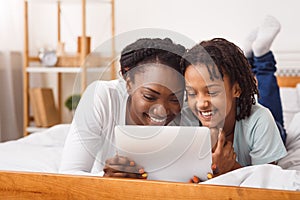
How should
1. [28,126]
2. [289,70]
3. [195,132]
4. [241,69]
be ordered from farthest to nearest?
[28,126] → [289,70] → [241,69] → [195,132]

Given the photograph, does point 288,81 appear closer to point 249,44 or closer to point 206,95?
point 249,44

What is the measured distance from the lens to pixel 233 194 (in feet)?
2.50

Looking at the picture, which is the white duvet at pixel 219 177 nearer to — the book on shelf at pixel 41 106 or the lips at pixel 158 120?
the lips at pixel 158 120

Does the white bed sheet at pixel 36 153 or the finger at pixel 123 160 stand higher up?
the finger at pixel 123 160

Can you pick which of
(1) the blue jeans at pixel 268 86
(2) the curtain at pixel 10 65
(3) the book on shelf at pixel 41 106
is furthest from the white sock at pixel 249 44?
(2) the curtain at pixel 10 65

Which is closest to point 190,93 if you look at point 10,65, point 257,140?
point 257,140

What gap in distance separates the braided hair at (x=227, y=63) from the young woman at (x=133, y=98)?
0.03m

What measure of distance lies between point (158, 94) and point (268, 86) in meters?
1.03

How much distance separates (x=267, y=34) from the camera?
1730 millimetres

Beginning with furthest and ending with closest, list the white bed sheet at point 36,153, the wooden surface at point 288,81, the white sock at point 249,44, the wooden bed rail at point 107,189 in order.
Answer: the wooden surface at point 288,81 → the white sock at point 249,44 → the white bed sheet at point 36,153 → the wooden bed rail at point 107,189

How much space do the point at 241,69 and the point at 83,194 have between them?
39cm

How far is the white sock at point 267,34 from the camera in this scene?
173 cm

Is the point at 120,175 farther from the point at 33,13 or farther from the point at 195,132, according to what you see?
the point at 33,13

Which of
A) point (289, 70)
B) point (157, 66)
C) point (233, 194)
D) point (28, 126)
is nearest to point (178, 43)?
point (157, 66)
